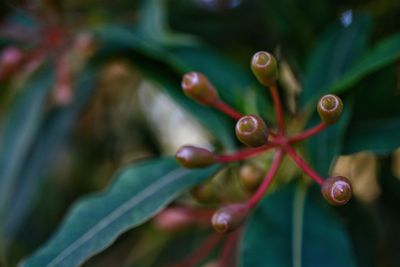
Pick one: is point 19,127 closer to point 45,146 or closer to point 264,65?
point 45,146

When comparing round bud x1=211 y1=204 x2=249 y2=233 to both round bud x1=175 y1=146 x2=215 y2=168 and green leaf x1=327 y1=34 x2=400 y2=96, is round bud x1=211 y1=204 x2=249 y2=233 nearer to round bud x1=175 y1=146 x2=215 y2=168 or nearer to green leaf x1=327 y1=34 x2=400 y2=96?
round bud x1=175 y1=146 x2=215 y2=168

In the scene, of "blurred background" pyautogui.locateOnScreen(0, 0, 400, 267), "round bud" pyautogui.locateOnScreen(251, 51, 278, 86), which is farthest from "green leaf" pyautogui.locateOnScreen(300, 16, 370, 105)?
"round bud" pyautogui.locateOnScreen(251, 51, 278, 86)

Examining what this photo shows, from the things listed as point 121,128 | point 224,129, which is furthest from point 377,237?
point 121,128

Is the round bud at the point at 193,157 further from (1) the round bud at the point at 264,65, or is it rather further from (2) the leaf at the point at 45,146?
(2) the leaf at the point at 45,146

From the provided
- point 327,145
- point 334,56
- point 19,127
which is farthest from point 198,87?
point 19,127

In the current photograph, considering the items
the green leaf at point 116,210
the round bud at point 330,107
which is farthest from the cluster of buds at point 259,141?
the green leaf at point 116,210

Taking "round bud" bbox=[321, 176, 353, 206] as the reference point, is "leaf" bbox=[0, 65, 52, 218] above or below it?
above

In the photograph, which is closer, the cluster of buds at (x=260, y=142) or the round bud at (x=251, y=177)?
the cluster of buds at (x=260, y=142)
